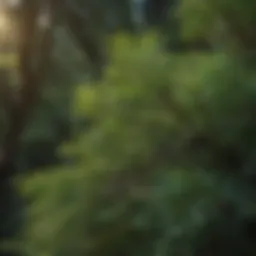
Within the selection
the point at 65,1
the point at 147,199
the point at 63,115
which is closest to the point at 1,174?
the point at 63,115

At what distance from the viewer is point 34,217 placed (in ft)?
3.12

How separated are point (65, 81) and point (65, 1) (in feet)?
0.91

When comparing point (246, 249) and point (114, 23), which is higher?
point (114, 23)

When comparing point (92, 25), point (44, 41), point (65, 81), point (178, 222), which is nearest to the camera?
point (178, 222)

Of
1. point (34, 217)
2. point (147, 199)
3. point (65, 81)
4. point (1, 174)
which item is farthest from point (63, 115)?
point (147, 199)

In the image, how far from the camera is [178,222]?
2.68 feet

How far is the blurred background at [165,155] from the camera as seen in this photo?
0.83 m

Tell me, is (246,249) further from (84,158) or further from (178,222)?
(84,158)

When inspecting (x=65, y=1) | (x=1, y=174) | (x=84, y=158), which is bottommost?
(x=1, y=174)

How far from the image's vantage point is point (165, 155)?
872mm

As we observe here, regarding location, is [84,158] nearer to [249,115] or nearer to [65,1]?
[249,115]

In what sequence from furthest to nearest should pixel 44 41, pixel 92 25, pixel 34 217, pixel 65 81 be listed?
1. pixel 65 81
2. pixel 92 25
3. pixel 44 41
4. pixel 34 217

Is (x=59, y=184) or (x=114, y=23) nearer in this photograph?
(x=59, y=184)

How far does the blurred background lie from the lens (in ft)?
2.71
